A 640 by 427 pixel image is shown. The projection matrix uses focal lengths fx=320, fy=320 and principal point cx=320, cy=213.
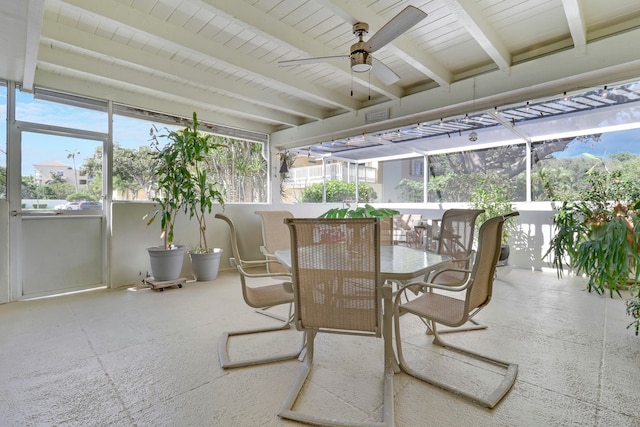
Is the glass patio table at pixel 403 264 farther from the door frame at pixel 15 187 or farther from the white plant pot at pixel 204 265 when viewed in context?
the door frame at pixel 15 187

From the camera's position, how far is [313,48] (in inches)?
131

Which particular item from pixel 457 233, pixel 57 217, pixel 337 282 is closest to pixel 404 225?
pixel 457 233

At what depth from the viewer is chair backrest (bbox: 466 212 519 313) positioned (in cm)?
175

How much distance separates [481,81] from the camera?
3.86m

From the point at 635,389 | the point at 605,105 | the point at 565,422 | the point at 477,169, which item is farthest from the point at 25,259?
the point at 605,105

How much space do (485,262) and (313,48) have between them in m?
2.68

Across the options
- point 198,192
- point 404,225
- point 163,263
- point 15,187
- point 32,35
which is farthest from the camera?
point 404,225

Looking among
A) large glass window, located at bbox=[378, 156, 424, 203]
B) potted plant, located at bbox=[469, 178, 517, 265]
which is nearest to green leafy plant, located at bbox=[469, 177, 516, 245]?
potted plant, located at bbox=[469, 178, 517, 265]

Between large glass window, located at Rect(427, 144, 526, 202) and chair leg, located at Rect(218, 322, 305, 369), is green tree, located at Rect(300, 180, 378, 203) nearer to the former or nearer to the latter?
large glass window, located at Rect(427, 144, 526, 202)

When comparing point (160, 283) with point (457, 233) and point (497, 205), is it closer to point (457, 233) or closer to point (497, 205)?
point (457, 233)

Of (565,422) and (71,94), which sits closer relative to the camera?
(565,422)

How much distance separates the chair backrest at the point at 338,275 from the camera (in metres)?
1.57

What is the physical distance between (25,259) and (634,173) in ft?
27.0

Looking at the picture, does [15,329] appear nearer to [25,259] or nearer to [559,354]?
[25,259]
